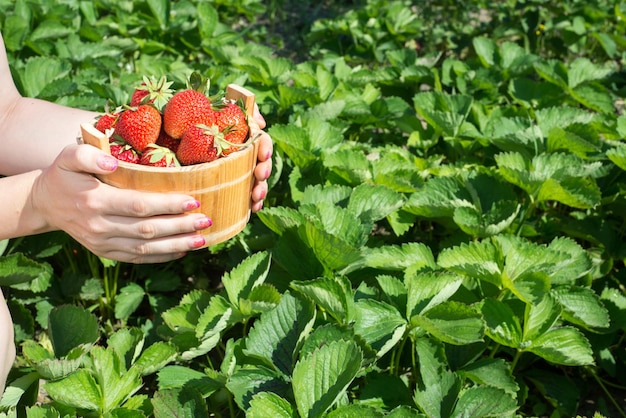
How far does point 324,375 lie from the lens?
1309mm

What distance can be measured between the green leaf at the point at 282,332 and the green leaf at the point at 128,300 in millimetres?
713

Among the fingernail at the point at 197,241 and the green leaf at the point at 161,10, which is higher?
the fingernail at the point at 197,241

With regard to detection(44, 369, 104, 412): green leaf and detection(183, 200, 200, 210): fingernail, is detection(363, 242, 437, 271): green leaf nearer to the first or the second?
detection(183, 200, 200, 210): fingernail

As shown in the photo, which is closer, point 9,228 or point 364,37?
point 9,228

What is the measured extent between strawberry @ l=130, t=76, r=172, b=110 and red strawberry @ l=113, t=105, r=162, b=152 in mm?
51

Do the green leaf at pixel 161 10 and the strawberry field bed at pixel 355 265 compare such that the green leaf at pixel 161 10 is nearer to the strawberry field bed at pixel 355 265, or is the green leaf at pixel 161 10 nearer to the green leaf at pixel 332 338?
the strawberry field bed at pixel 355 265

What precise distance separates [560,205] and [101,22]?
1.94 m

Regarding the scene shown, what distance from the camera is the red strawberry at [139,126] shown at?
142cm

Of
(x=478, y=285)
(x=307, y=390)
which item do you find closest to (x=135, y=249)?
(x=307, y=390)

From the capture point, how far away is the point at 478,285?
69.8 inches

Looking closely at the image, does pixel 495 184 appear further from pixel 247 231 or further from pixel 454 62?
pixel 454 62

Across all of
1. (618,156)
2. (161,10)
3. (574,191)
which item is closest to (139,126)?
(574,191)

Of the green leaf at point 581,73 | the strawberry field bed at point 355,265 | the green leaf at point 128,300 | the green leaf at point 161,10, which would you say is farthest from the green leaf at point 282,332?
the green leaf at point 161,10

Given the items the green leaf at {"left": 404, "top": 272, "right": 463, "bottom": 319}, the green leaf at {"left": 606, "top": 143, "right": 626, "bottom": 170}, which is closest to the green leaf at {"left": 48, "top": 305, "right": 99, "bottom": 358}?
the green leaf at {"left": 404, "top": 272, "right": 463, "bottom": 319}
